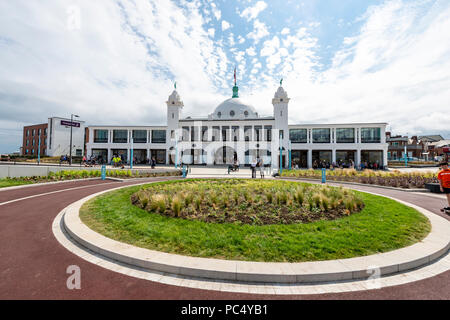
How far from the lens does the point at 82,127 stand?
63156 mm

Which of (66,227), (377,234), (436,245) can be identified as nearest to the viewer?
(436,245)

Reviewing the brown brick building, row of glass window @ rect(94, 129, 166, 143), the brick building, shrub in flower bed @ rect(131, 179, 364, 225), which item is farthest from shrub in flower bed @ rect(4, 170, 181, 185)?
the brick building

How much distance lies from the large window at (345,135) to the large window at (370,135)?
1.66 m

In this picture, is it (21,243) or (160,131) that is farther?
(160,131)

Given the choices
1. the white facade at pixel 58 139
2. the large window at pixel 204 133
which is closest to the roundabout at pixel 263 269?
the large window at pixel 204 133

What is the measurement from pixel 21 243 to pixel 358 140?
4530 centimetres

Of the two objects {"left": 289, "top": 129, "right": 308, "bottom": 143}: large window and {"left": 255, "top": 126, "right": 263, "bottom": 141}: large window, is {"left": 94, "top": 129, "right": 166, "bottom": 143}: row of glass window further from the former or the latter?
{"left": 289, "top": 129, "right": 308, "bottom": 143}: large window

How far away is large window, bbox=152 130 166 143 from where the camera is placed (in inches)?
1747

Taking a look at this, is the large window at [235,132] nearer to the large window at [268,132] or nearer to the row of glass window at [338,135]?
the large window at [268,132]

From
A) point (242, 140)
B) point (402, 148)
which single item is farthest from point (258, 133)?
point (402, 148)

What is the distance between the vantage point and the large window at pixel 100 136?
45.2 metres

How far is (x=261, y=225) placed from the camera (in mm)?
5512
